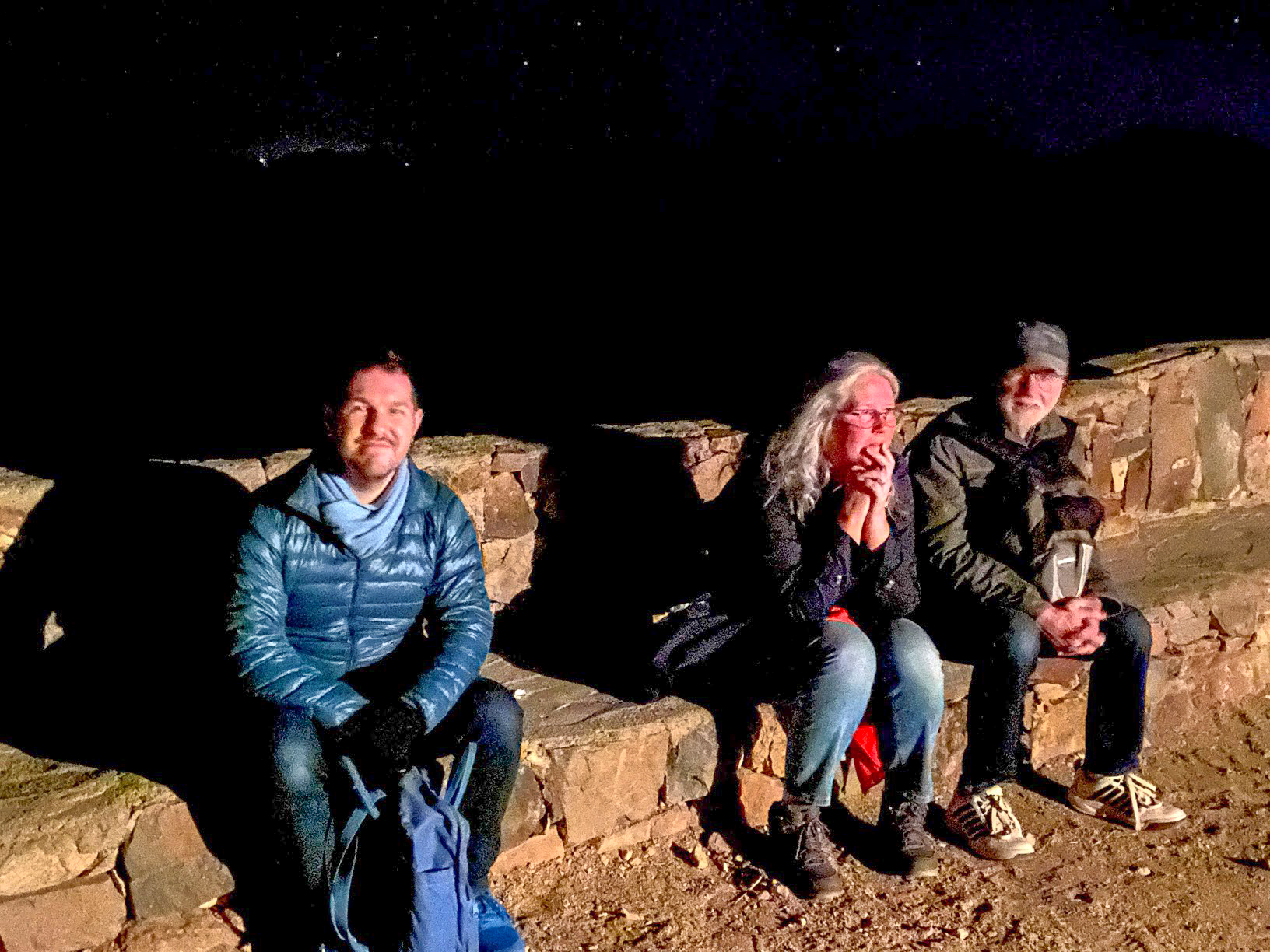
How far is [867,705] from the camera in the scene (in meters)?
3.22

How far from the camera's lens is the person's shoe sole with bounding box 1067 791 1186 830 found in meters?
3.56

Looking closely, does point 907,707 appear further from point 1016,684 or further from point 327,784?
point 327,784

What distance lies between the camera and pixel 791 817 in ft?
10.4

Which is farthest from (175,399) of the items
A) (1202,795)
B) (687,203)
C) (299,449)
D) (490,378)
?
(687,203)

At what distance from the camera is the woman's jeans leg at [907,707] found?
3.17m

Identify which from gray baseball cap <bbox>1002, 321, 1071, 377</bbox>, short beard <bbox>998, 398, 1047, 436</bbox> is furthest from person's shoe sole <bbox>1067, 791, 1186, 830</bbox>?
gray baseball cap <bbox>1002, 321, 1071, 377</bbox>

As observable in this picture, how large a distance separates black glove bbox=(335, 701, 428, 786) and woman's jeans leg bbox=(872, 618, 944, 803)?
140 cm

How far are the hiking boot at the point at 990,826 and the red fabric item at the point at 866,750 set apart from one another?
1.15 ft

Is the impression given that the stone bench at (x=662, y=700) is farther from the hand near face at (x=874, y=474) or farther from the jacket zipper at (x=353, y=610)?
the hand near face at (x=874, y=474)

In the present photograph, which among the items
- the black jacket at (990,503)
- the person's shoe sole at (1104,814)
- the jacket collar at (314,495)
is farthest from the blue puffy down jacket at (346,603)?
the person's shoe sole at (1104,814)

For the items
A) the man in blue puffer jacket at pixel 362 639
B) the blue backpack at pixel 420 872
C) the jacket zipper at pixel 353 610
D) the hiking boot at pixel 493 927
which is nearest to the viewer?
the blue backpack at pixel 420 872

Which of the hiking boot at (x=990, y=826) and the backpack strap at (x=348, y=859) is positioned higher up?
the backpack strap at (x=348, y=859)

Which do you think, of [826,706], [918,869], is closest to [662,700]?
[826,706]

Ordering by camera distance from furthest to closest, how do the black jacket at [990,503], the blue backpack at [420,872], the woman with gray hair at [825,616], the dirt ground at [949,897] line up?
the black jacket at [990,503]
the woman with gray hair at [825,616]
the dirt ground at [949,897]
the blue backpack at [420,872]
